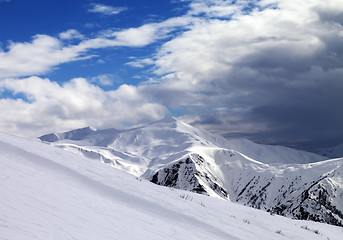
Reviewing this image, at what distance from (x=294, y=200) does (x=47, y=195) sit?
185844mm

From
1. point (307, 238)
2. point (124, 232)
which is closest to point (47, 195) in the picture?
point (124, 232)

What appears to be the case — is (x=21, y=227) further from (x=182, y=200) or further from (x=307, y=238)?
(x=307, y=238)

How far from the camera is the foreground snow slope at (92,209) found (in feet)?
20.1

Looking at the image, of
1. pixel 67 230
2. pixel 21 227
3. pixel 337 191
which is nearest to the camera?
pixel 21 227

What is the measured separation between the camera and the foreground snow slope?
6.13m

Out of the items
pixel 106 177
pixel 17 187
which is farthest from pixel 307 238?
pixel 17 187

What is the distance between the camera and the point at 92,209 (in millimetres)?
7871

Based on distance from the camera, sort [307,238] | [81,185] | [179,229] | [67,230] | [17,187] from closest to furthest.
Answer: [67,230] → [17,187] → [179,229] → [81,185] → [307,238]

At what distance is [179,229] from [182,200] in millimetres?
3209

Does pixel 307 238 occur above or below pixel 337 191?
below

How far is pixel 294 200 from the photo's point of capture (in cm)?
17388

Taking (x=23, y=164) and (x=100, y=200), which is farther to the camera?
(x=23, y=164)

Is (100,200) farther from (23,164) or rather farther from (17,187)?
(23,164)

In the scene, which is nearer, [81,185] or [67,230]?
[67,230]
